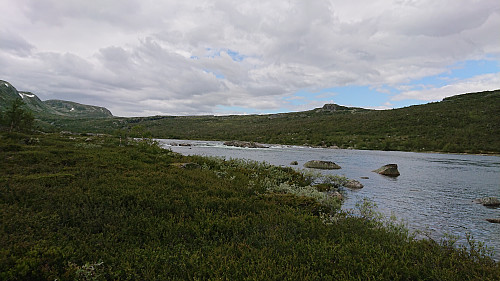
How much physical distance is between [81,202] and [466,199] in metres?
20.9

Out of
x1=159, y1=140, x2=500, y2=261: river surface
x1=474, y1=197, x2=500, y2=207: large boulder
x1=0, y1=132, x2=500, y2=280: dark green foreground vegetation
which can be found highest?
x1=0, y1=132, x2=500, y2=280: dark green foreground vegetation

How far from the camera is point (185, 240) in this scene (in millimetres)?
6230

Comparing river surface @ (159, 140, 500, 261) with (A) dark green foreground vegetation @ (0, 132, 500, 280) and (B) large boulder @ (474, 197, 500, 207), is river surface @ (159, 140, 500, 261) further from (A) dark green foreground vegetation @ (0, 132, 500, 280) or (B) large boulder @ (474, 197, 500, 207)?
(A) dark green foreground vegetation @ (0, 132, 500, 280)

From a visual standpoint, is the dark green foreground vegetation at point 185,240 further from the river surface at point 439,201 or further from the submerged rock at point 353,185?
the submerged rock at point 353,185

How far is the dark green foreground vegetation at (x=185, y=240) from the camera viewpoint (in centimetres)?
475

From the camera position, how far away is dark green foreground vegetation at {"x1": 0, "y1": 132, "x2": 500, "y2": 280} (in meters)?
4.75

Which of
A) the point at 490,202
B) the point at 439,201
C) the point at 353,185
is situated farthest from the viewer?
the point at 353,185

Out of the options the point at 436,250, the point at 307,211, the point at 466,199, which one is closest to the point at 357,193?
the point at 466,199

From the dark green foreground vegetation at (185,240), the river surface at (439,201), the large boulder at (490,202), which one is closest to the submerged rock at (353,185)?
the river surface at (439,201)

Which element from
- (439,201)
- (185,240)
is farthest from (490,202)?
(185,240)

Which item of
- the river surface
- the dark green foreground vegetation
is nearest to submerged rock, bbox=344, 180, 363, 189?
the river surface

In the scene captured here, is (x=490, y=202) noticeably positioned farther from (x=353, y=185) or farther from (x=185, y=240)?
(x=185, y=240)

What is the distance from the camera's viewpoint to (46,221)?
20.4 ft

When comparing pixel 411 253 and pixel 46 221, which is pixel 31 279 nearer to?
pixel 46 221
